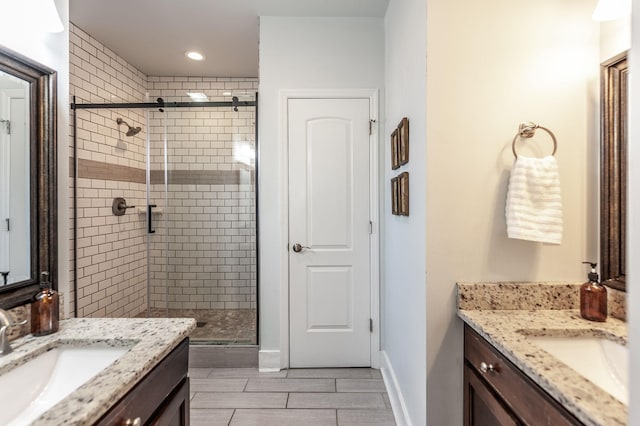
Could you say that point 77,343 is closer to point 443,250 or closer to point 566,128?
point 443,250

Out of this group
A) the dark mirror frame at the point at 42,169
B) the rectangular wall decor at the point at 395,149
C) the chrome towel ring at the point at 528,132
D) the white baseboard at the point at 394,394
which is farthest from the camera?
the rectangular wall decor at the point at 395,149

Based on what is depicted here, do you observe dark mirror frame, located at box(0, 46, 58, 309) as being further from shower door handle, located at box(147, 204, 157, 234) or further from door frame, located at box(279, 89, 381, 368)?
shower door handle, located at box(147, 204, 157, 234)

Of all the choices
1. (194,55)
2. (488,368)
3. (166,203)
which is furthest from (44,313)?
(194,55)

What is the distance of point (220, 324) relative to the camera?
111 inches

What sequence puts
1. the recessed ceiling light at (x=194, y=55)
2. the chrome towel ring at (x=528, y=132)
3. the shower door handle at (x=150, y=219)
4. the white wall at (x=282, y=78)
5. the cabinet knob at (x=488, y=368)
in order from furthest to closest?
1. the recessed ceiling light at (x=194, y=55)
2. the shower door handle at (x=150, y=219)
3. the white wall at (x=282, y=78)
4. the chrome towel ring at (x=528, y=132)
5. the cabinet knob at (x=488, y=368)

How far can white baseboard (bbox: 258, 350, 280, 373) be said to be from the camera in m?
2.54

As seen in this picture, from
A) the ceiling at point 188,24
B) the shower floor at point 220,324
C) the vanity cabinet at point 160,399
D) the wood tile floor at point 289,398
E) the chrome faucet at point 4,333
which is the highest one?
the ceiling at point 188,24

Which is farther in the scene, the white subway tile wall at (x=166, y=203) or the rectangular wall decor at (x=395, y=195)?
the white subway tile wall at (x=166, y=203)

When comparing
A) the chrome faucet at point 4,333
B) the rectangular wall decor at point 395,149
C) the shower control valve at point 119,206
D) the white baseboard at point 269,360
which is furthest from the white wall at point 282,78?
the chrome faucet at point 4,333

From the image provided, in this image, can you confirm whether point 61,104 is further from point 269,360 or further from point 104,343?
point 269,360

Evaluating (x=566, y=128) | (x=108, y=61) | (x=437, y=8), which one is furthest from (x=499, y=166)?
(x=108, y=61)

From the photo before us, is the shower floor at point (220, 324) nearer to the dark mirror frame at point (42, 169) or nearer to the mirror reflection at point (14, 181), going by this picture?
the dark mirror frame at point (42, 169)

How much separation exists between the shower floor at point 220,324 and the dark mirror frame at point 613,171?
2296 mm

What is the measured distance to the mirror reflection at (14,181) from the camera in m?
1.12
